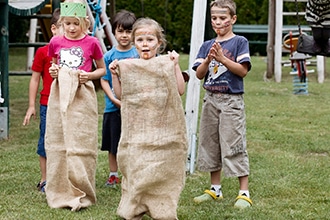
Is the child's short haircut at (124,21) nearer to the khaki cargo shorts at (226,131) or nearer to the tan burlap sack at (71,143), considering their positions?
the tan burlap sack at (71,143)

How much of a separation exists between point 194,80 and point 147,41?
1677 mm

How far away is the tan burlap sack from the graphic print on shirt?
115mm

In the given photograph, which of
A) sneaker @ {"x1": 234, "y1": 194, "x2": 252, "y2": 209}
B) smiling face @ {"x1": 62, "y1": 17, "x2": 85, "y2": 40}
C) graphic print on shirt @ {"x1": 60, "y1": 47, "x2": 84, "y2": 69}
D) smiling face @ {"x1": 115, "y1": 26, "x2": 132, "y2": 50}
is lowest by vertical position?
sneaker @ {"x1": 234, "y1": 194, "x2": 252, "y2": 209}

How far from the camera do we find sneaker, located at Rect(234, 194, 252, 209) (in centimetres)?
484

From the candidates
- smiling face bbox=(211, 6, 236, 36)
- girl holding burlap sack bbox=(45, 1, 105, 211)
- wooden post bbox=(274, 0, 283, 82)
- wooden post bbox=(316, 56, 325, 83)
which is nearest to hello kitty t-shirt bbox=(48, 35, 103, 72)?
girl holding burlap sack bbox=(45, 1, 105, 211)

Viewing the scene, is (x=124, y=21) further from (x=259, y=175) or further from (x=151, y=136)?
(x=259, y=175)

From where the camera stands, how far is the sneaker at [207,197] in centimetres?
503

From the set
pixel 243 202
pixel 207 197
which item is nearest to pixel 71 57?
pixel 207 197

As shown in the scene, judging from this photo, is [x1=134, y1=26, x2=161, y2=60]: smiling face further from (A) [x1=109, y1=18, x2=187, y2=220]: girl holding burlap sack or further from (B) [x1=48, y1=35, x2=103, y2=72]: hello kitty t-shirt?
(B) [x1=48, y1=35, x2=103, y2=72]: hello kitty t-shirt

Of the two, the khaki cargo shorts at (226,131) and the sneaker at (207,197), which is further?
the sneaker at (207,197)

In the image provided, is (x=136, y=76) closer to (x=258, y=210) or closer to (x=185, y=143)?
(x=185, y=143)

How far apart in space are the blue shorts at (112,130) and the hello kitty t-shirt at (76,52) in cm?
66

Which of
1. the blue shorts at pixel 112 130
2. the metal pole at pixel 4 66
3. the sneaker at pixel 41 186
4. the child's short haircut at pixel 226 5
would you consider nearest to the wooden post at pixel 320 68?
the metal pole at pixel 4 66

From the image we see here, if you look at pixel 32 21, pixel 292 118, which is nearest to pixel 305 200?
pixel 292 118
